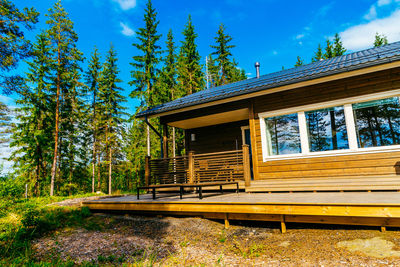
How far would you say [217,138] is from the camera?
9445mm

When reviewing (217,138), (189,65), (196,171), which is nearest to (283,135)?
(196,171)

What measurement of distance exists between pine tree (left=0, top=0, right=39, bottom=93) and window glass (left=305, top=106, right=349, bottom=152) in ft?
32.7

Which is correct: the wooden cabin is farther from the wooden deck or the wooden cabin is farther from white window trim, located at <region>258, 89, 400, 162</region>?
the wooden deck

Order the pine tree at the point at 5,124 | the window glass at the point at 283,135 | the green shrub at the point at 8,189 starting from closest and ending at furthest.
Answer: the window glass at the point at 283,135 < the green shrub at the point at 8,189 < the pine tree at the point at 5,124

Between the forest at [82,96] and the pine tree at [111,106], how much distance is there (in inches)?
3.1

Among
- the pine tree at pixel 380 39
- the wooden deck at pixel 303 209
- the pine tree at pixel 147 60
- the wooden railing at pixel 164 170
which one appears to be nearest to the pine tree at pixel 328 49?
the pine tree at pixel 380 39

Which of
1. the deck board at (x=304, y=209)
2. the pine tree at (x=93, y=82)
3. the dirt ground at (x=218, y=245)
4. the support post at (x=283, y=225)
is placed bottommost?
the dirt ground at (x=218, y=245)

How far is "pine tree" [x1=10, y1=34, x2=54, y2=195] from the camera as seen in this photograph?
46.9 feet

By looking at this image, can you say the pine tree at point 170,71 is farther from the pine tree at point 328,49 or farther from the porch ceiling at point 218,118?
Result: the pine tree at point 328,49

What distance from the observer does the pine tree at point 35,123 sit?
14.3 meters

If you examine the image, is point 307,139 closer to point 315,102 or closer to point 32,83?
point 315,102

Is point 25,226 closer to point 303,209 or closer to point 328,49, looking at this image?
point 303,209

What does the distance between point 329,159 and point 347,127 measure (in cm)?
85

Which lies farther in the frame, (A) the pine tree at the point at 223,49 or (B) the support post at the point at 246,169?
(A) the pine tree at the point at 223,49
